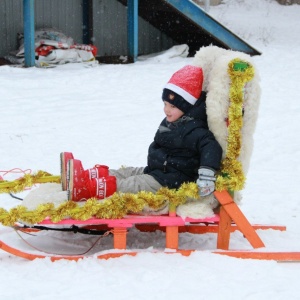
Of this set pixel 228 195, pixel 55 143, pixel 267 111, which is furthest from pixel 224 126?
pixel 267 111

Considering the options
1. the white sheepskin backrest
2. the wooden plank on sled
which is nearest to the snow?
the wooden plank on sled

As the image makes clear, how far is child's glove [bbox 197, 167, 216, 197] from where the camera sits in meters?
3.68

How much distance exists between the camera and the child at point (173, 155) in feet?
12.5

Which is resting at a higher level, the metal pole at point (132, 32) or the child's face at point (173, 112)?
the child's face at point (173, 112)

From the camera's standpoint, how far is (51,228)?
13.1 ft

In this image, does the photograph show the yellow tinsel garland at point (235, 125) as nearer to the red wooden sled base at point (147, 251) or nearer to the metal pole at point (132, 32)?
the red wooden sled base at point (147, 251)

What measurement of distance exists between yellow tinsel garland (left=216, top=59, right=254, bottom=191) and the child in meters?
0.10

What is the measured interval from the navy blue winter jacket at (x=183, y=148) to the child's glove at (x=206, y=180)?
0.08 meters

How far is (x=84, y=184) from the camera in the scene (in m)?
3.82

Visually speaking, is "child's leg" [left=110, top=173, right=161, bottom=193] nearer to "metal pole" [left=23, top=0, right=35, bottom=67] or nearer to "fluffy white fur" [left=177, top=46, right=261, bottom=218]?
"fluffy white fur" [left=177, top=46, right=261, bottom=218]

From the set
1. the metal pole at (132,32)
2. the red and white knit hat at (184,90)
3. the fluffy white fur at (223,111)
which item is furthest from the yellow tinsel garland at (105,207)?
the metal pole at (132,32)

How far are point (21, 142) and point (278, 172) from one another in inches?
104

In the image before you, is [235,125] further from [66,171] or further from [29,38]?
[29,38]

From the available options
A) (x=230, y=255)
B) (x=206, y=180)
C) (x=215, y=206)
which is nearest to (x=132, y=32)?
(x=215, y=206)
